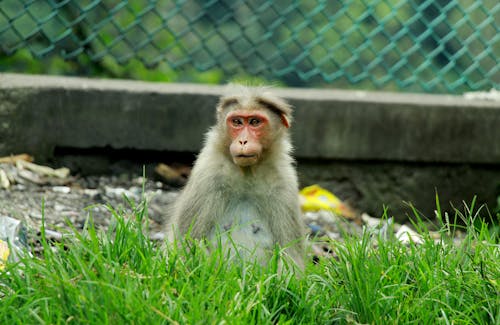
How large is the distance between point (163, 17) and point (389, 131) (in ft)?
6.26

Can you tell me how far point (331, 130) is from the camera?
7188 mm

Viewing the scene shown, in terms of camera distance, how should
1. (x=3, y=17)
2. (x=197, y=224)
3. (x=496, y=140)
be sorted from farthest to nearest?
(x=496, y=140) → (x=3, y=17) → (x=197, y=224)

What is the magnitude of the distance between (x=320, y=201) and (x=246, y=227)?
1.95 meters

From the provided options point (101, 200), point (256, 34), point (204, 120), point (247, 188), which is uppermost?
point (256, 34)

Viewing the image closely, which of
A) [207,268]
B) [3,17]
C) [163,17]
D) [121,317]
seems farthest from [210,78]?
[121,317]

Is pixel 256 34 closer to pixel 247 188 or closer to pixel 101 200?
pixel 101 200

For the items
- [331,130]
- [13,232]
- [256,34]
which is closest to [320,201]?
[331,130]

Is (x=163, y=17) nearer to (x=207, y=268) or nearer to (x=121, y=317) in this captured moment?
(x=207, y=268)

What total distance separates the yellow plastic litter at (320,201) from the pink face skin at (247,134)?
1873mm

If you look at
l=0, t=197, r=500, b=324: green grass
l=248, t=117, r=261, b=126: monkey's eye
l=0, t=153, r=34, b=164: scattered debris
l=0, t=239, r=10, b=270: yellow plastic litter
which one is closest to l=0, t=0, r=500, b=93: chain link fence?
l=0, t=153, r=34, b=164: scattered debris

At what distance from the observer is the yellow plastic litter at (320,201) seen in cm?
695

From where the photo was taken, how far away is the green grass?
3.78m

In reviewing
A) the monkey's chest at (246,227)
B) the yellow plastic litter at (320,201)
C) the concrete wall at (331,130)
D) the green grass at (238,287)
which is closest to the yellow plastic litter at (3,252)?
the green grass at (238,287)

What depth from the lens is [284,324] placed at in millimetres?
3863
